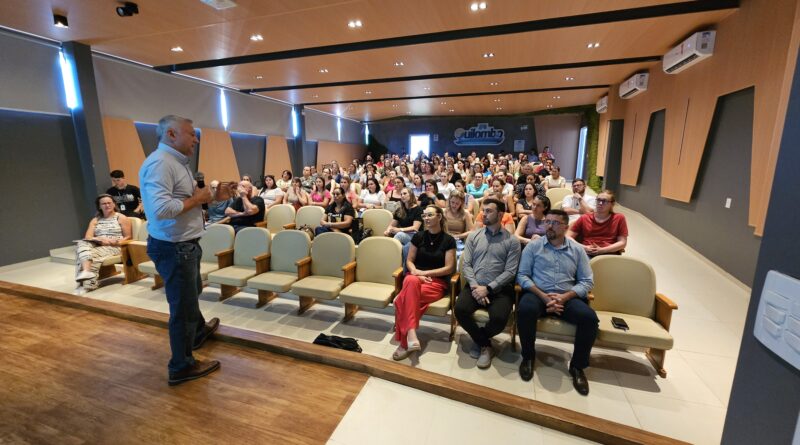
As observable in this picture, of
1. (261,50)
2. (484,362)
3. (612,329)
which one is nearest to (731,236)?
(612,329)

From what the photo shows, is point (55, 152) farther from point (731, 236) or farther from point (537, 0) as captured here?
point (731, 236)

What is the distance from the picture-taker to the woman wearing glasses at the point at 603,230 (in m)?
3.17

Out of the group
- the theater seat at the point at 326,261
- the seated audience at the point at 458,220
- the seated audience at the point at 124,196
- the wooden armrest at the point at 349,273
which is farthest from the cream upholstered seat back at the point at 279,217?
the seated audience at the point at 458,220

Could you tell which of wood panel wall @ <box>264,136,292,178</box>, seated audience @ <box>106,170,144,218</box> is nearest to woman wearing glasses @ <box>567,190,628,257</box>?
seated audience @ <box>106,170,144,218</box>

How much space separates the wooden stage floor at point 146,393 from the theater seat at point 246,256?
934 mm

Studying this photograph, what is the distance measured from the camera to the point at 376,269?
10.3ft

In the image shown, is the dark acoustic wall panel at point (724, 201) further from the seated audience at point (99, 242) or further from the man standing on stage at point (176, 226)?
the seated audience at point (99, 242)

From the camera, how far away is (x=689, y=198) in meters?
4.83

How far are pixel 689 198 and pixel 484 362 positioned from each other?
455 centimetres

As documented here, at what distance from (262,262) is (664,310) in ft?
11.3

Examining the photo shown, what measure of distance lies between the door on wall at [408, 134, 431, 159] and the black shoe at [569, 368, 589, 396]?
15564mm

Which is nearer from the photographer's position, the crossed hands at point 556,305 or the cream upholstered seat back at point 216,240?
the crossed hands at point 556,305

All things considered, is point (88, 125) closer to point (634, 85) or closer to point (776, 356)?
point (776, 356)

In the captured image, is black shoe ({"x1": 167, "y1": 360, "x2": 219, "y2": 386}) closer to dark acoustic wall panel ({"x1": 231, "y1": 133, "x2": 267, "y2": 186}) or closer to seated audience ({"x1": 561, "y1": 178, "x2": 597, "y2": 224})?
seated audience ({"x1": 561, "y1": 178, "x2": 597, "y2": 224})
